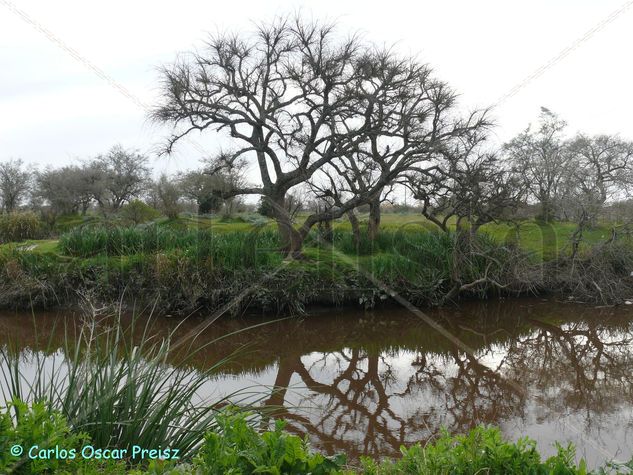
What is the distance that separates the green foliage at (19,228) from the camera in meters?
15.5

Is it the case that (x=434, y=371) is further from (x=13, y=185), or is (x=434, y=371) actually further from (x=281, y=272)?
(x=13, y=185)

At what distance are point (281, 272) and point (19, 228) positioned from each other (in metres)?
10.3

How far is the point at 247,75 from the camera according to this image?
36.4 ft

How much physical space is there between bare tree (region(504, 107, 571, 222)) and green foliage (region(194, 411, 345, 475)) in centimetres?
1256

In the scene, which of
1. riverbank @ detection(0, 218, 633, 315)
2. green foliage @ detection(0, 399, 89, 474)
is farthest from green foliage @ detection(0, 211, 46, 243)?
green foliage @ detection(0, 399, 89, 474)

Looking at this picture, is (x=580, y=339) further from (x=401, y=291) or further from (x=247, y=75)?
(x=247, y=75)

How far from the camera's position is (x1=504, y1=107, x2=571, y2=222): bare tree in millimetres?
15852

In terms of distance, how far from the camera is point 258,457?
2188 mm

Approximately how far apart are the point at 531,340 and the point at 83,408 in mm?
7296

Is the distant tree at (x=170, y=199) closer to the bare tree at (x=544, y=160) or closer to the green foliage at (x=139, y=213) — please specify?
the green foliage at (x=139, y=213)

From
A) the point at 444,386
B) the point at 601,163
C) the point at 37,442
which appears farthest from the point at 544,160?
the point at 37,442

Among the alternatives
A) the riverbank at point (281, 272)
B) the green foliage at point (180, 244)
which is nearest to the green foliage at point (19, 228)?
the riverbank at point (281, 272)

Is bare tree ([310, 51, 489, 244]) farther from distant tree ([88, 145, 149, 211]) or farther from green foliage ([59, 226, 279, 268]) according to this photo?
distant tree ([88, 145, 149, 211])

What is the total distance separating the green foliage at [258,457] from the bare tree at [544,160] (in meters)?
12.6
